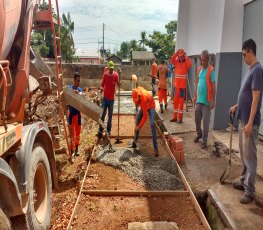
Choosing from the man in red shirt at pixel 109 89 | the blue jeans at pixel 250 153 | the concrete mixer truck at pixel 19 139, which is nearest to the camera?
the concrete mixer truck at pixel 19 139

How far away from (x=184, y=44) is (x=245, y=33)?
244 inches

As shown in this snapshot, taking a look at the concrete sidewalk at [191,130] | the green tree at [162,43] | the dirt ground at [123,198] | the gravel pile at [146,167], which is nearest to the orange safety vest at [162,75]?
the concrete sidewalk at [191,130]

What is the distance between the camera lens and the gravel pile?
5.38m

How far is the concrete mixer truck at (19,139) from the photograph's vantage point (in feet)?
8.43

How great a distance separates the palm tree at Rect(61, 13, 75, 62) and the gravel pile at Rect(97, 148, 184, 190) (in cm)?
243

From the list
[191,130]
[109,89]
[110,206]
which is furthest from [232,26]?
[110,206]

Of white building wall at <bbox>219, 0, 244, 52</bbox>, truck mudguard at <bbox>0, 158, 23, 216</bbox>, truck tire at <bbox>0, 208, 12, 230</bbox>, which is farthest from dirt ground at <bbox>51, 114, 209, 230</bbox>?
white building wall at <bbox>219, 0, 244, 52</bbox>

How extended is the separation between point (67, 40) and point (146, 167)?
298 centimetres

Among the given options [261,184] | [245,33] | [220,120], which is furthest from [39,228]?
[245,33]

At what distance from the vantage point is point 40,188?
371 cm

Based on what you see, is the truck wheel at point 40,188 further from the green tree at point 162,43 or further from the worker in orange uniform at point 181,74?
the green tree at point 162,43

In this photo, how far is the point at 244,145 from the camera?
4254mm

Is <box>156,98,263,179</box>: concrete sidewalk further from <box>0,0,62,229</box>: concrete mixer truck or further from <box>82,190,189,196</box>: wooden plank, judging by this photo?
<box>0,0,62,229</box>: concrete mixer truck

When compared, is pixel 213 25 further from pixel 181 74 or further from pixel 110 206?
pixel 110 206
